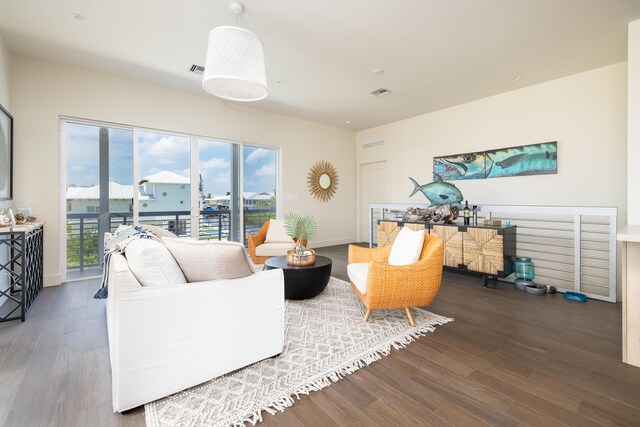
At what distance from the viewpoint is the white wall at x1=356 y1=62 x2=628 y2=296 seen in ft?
11.9

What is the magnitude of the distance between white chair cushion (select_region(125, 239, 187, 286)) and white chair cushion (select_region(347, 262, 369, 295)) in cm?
148

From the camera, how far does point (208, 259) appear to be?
5.55 ft

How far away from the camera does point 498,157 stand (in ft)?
15.4

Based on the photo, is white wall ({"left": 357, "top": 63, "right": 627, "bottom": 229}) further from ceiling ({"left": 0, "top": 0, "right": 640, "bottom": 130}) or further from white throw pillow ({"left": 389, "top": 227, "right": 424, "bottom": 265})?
white throw pillow ({"left": 389, "top": 227, "right": 424, "bottom": 265})

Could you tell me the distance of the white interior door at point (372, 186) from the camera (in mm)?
→ 6695

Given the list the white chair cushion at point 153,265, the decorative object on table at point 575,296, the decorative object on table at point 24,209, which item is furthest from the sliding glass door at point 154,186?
the decorative object on table at point 575,296

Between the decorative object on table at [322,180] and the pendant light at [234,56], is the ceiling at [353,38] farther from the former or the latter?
the decorative object on table at [322,180]

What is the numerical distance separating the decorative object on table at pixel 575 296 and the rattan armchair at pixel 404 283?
6.52 ft

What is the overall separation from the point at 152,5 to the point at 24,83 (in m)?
2.36

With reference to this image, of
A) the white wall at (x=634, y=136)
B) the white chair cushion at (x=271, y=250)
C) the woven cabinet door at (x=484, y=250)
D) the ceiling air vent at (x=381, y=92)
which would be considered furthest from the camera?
the ceiling air vent at (x=381, y=92)

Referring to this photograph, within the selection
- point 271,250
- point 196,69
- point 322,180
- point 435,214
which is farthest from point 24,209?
point 435,214

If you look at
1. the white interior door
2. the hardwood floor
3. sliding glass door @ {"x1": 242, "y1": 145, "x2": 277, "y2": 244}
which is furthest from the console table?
the white interior door

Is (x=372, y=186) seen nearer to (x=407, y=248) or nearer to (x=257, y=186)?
(x=257, y=186)

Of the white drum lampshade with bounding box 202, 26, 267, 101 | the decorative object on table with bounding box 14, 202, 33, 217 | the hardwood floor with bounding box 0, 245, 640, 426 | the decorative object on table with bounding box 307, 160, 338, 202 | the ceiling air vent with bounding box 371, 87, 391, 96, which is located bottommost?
the hardwood floor with bounding box 0, 245, 640, 426
